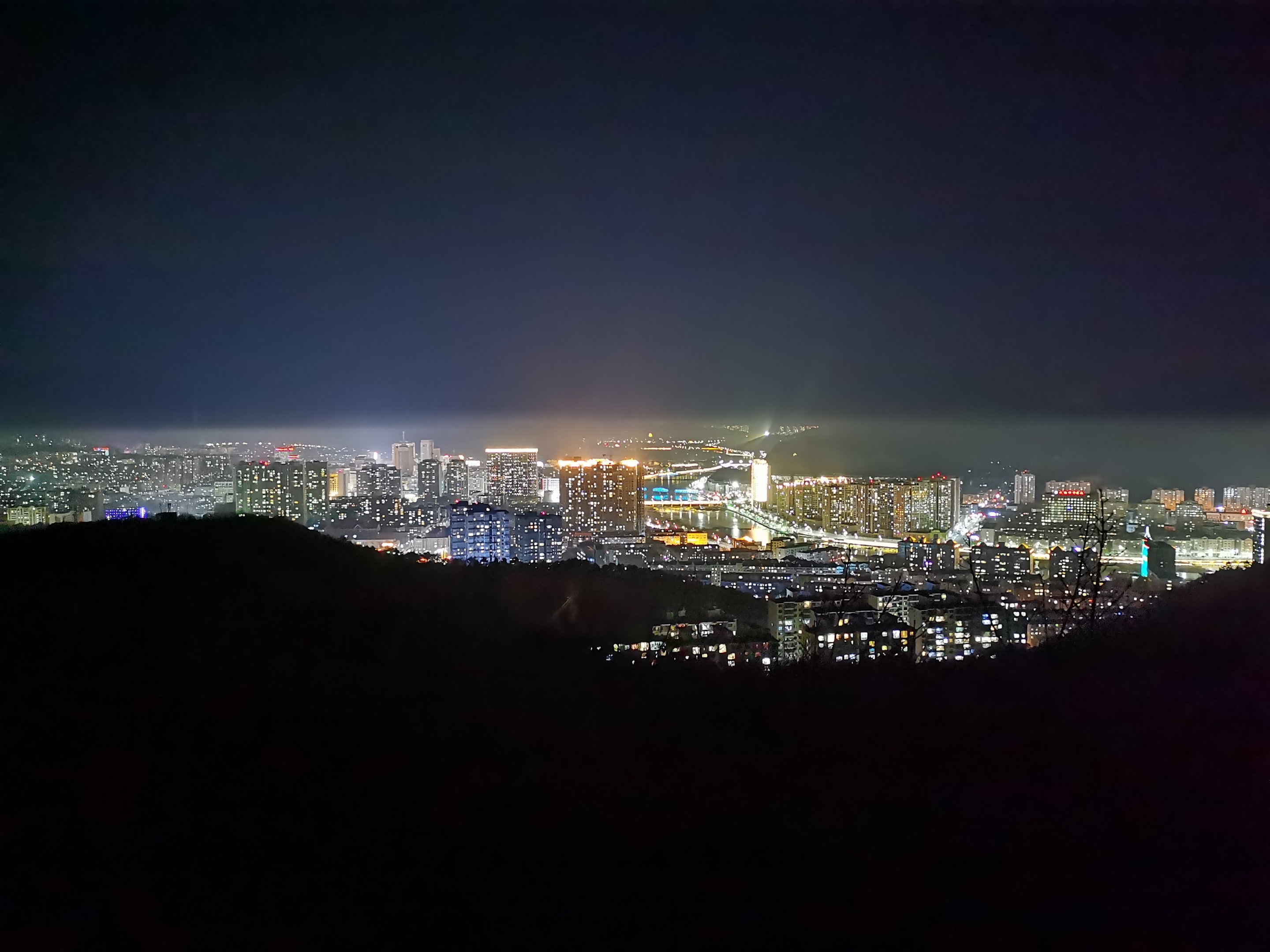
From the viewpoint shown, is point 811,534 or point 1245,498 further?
point 811,534

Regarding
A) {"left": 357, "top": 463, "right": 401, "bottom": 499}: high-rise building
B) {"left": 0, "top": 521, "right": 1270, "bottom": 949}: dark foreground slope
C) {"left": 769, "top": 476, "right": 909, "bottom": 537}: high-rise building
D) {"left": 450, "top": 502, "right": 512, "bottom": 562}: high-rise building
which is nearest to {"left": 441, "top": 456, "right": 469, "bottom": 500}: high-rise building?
{"left": 357, "top": 463, "right": 401, "bottom": 499}: high-rise building

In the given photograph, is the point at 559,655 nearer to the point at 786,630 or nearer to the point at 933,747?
the point at 933,747

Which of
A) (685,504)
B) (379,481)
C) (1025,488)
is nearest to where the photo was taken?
(379,481)

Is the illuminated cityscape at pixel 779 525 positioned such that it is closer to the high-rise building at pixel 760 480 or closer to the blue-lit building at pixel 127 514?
the blue-lit building at pixel 127 514

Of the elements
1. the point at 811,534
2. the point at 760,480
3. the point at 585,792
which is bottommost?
the point at 811,534

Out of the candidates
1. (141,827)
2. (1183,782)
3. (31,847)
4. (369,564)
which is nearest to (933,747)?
(1183,782)

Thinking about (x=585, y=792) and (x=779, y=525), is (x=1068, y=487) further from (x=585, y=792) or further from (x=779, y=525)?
(x=585, y=792)

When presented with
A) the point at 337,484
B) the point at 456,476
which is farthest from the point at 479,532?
the point at 456,476
